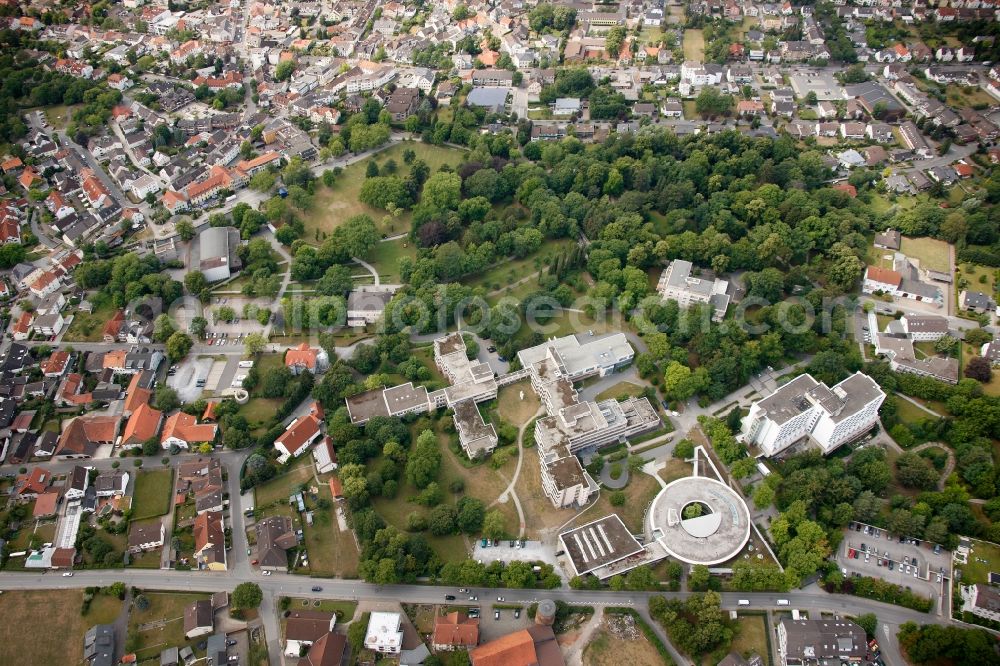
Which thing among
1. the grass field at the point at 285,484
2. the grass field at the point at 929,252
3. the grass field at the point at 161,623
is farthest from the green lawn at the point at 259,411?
the grass field at the point at 929,252

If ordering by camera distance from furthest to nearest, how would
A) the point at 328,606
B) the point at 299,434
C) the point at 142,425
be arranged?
the point at 142,425, the point at 299,434, the point at 328,606

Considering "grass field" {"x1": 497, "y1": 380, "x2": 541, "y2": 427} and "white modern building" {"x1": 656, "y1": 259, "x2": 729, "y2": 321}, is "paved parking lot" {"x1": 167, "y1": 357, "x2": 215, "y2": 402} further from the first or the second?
"white modern building" {"x1": 656, "y1": 259, "x2": 729, "y2": 321}

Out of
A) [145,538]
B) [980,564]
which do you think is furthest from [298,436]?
[980,564]

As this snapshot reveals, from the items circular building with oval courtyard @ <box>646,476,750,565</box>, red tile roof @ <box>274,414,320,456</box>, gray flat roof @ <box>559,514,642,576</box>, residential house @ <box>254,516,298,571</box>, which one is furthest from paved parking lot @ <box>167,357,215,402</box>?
circular building with oval courtyard @ <box>646,476,750,565</box>

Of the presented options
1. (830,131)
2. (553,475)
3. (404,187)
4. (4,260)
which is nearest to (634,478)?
(553,475)

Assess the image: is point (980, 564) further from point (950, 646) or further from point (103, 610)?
point (103, 610)

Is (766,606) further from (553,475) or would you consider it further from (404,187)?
(404,187)
